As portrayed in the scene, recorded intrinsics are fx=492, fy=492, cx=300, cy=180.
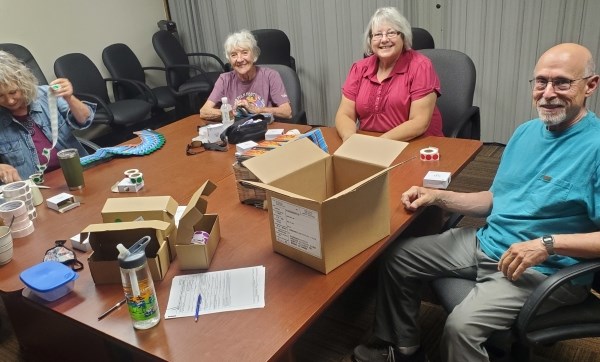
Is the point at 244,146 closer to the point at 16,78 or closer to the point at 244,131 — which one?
the point at 244,131

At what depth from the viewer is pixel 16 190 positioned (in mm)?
1795

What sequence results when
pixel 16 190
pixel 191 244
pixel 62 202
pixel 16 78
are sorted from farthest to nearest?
pixel 16 78 → pixel 62 202 → pixel 16 190 → pixel 191 244

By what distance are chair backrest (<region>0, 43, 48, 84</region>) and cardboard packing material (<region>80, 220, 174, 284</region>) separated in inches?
117

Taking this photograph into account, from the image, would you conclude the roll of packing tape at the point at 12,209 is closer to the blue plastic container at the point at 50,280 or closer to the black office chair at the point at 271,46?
the blue plastic container at the point at 50,280

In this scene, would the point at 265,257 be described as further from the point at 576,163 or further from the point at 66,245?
the point at 576,163

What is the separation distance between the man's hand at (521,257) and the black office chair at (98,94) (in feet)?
11.2

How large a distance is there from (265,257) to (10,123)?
62.7 inches

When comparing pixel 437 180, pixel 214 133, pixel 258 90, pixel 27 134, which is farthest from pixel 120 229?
pixel 258 90

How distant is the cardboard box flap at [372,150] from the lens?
59.7 inches

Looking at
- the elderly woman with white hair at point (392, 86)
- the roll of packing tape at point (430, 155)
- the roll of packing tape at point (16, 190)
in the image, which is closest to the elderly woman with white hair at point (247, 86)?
the elderly woman with white hair at point (392, 86)

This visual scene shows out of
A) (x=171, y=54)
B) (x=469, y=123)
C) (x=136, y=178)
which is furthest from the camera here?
(x=171, y=54)

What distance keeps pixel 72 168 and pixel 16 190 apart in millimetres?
272

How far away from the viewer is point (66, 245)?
1618 millimetres

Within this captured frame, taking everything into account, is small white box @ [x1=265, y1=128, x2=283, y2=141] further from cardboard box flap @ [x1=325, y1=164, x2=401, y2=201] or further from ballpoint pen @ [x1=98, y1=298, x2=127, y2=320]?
ballpoint pen @ [x1=98, y1=298, x2=127, y2=320]
